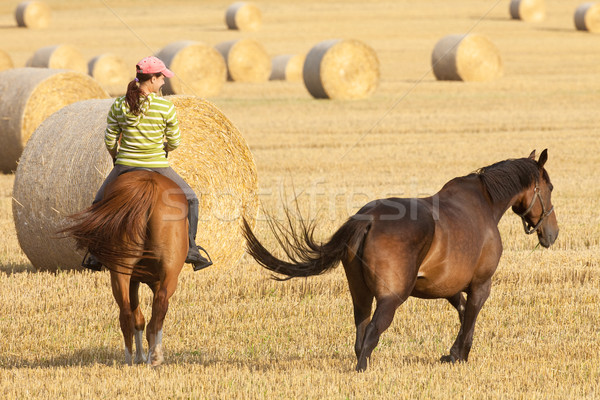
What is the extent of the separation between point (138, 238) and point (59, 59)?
27.8 metres

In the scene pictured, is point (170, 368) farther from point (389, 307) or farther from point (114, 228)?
point (389, 307)

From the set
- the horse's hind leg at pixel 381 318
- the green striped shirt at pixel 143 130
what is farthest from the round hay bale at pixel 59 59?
the horse's hind leg at pixel 381 318

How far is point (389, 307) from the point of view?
579cm

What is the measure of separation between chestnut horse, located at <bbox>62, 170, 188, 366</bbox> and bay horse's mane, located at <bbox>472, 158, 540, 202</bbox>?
89.0 inches

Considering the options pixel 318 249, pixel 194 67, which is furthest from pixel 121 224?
pixel 194 67

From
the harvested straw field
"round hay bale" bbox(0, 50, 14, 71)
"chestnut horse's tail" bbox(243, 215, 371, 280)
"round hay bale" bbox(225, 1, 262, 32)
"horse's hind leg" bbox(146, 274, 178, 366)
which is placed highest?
"chestnut horse's tail" bbox(243, 215, 371, 280)

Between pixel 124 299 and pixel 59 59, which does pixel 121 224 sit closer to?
pixel 124 299

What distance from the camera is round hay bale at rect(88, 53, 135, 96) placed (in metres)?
33.0

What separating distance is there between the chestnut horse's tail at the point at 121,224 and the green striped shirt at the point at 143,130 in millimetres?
307

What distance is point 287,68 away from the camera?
36.3 m

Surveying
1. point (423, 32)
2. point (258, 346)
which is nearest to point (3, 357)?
point (258, 346)

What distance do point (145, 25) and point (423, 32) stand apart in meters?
16.2

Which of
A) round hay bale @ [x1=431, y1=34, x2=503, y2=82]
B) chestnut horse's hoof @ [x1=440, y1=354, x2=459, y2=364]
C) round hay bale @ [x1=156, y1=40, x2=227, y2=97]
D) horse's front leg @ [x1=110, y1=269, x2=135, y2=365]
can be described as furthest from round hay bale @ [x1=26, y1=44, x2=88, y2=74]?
chestnut horse's hoof @ [x1=440, y1=354, x2=459, y2=364]

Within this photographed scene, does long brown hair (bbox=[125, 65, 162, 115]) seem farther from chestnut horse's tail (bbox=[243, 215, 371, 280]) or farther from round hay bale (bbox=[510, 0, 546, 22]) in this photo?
round hay bale (bbox=[510, 0, 546, 22])
